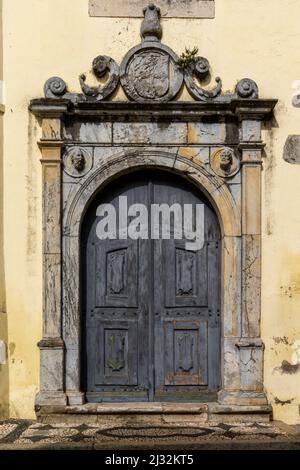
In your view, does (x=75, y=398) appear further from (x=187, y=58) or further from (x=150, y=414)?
(x=187, y=58)

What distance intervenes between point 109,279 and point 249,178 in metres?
1.58

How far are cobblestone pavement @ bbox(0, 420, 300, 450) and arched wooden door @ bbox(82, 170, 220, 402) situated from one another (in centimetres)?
55

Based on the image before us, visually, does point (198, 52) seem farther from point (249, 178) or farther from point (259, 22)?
point (249, 178)

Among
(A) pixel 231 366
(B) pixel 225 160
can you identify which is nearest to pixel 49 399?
(A) pixel 231 366

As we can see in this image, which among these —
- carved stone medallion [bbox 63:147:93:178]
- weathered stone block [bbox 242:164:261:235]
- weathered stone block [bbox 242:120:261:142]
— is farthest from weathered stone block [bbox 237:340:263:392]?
carved stone medallion [bbox 63:147:93:178]

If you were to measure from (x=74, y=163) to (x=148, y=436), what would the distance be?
2476 millimetres

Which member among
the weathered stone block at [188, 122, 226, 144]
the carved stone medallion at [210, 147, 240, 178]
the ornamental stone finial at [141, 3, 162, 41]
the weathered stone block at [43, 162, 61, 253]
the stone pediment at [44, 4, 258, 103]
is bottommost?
the weathered stone block at [43, 162, 61, 253]

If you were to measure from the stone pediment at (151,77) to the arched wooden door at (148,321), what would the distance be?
3.76 ft

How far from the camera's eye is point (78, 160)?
6.82 m

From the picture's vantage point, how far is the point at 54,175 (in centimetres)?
680

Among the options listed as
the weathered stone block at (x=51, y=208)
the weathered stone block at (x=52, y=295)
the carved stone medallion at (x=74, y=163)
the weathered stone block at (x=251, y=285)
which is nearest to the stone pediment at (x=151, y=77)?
the carved stone medallion at (x=74, y=163)

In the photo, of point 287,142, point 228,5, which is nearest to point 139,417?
point 287,142

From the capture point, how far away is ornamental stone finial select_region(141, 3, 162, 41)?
6824mm

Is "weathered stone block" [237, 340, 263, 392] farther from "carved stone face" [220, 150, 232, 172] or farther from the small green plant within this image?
the small green plant
